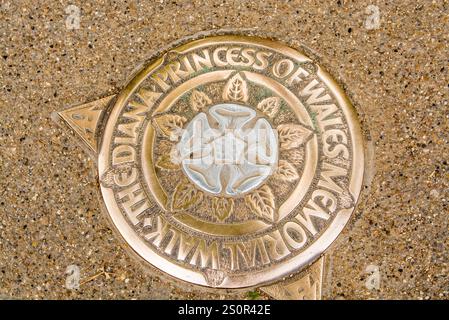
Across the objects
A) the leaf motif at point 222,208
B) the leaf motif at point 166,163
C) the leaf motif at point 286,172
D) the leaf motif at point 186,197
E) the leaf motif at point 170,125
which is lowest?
the leaf motif at point 222,208

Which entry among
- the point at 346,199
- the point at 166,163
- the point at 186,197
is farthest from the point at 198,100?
the point at 346,199

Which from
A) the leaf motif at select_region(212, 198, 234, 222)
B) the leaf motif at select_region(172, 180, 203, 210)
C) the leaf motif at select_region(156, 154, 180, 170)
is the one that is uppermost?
the leaf motif at select_region(156, 154, 180, 170)

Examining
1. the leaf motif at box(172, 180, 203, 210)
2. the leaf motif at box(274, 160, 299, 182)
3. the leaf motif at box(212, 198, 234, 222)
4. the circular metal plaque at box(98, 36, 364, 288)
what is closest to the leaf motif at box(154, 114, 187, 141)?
the circular metal plaque at box(98, 36, 364, 288)

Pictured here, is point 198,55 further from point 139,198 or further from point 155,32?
point 139,198

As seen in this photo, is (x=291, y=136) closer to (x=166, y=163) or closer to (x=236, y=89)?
(x=236, y=89)

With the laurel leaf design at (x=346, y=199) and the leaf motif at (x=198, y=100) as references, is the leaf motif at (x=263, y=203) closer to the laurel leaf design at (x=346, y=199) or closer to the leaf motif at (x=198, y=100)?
the laurel leaf design at (x=346, y=199)

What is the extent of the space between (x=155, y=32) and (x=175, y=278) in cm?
98

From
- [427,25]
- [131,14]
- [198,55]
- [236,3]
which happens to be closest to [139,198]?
[198,55]

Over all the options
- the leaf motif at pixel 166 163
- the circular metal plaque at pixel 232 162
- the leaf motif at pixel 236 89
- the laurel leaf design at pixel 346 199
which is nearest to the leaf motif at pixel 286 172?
the circular metal plaque at pixel 232 162

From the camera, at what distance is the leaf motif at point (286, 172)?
1688mm

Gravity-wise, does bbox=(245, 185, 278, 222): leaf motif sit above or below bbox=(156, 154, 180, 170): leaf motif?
below

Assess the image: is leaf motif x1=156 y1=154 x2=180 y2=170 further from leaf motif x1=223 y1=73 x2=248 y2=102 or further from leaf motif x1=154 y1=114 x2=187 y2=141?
leaf motif x1=223 y1=73 x2=248 y2=102

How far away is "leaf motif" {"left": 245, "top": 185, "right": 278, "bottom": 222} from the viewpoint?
1.68 meters

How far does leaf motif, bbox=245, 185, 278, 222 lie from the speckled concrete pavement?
291 millimetres
